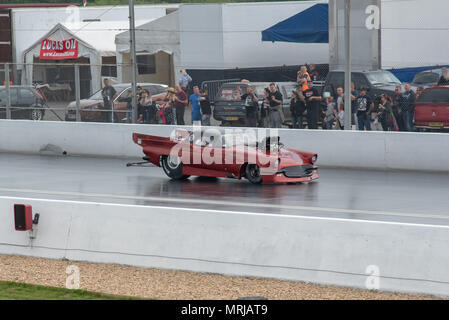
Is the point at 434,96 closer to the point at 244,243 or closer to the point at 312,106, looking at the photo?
the point at 312,106

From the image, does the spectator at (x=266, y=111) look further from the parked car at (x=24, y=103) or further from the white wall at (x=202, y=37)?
the white wall at (x=202, y=37)

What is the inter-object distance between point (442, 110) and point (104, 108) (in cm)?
896

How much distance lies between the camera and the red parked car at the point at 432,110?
1867 cm

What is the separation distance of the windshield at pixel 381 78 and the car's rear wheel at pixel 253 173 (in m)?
6.90

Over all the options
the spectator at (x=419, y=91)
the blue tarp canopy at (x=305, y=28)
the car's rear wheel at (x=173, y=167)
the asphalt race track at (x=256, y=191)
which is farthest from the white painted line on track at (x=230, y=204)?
the blue tarp canopy at (x=305, y=28)

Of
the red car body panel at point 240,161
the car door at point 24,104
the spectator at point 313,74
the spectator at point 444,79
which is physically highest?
the spectator at point 313,74

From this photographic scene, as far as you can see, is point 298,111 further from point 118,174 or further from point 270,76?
point 270,76

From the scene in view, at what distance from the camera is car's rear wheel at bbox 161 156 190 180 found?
1716 cm

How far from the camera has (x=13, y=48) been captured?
125ft

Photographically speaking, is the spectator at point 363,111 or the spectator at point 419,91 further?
the spectator at point 419,91

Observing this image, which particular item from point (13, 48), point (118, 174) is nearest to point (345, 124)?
point (118, 174)

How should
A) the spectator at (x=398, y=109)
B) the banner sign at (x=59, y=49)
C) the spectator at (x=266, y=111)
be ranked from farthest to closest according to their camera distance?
the banner sign at (x=59, y=49) < the spectator at (x=266, y=111) < the spectator at (x=398, y=109)

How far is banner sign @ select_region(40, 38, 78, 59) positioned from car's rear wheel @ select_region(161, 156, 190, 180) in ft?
57.4

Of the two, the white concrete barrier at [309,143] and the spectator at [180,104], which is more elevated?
the spectator at [180,104]
